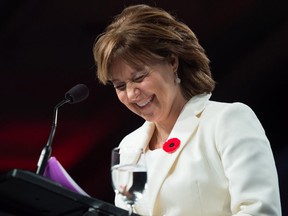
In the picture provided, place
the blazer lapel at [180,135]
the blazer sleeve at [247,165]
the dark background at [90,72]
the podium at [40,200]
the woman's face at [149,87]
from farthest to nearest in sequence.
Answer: the dark background at [90,72], the woman's face at [149,87], the blazer lapel at [180,135], the blazer sleeve at [247,165], the podium at [40,200]

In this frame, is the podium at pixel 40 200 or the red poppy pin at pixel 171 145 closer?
the podium at pixel 40 200

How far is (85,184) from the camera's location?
12.1 ft

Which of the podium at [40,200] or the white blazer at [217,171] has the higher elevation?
the podium at [40,200]

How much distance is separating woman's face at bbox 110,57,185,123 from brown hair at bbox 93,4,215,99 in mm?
26

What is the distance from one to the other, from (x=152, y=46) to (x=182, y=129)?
28 cm

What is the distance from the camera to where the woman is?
1566 mm

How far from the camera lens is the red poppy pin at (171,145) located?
1.74 meters

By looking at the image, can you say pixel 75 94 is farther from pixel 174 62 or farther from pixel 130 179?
pixel 130 179

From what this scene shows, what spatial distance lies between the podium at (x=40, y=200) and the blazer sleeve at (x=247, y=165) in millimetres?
405

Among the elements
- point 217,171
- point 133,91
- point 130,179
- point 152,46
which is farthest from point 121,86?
point 130,179

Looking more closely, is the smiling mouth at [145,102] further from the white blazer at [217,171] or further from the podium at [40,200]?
the podium at [40,200]

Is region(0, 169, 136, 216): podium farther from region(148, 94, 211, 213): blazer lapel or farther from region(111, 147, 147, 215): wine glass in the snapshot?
region(148, 94, 211, 213): blazer lapel

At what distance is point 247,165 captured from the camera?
156 centimetres

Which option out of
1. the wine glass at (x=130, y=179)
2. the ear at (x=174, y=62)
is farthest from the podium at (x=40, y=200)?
the ear at (x=174, y=62)
